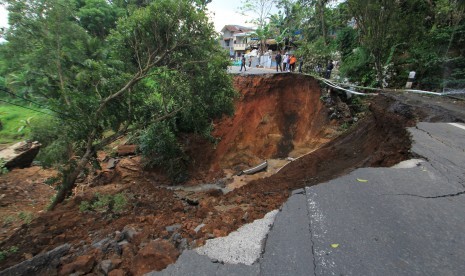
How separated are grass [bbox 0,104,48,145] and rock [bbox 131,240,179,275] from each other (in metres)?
18.4

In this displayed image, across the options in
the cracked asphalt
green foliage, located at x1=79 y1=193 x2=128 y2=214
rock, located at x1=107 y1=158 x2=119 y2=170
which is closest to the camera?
the cracked asphalt

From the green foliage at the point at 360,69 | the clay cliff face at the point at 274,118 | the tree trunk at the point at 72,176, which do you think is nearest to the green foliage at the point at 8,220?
the tree trunk at the point at 72,176

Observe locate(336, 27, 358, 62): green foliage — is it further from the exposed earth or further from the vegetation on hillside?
the exposed earth

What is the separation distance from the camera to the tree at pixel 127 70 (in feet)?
17.9

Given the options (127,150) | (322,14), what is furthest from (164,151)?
(322,14)

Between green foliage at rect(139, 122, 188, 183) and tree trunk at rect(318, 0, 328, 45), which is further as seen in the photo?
tree trunk at rect(318, 0, 328, 45)

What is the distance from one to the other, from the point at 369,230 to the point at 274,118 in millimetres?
11878

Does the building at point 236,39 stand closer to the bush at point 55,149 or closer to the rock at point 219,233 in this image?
the bush at point 55,149

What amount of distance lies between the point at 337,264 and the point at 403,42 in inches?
478

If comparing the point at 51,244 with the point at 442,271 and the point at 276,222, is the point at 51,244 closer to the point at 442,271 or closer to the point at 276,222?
the point at 276,222

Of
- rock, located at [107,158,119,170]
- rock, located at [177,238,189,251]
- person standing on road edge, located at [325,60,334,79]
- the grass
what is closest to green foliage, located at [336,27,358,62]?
person standing on road edge, located at [325,60,334,79]

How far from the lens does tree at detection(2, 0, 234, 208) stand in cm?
547

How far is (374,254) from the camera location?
1.86 metres

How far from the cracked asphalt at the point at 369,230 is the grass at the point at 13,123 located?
1926 centimetres
